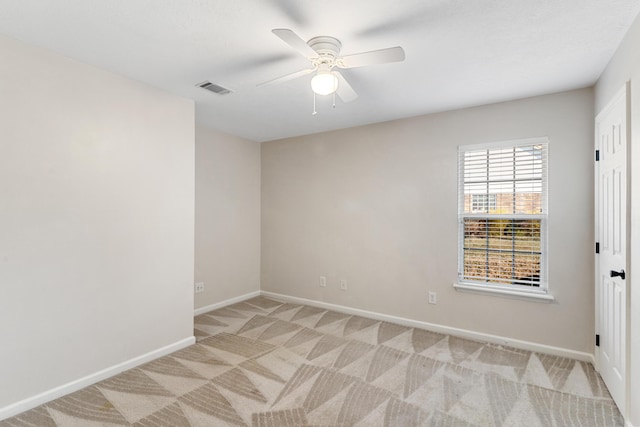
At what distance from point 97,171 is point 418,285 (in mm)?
3413

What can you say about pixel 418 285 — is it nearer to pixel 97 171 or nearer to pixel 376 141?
pixel 376 141

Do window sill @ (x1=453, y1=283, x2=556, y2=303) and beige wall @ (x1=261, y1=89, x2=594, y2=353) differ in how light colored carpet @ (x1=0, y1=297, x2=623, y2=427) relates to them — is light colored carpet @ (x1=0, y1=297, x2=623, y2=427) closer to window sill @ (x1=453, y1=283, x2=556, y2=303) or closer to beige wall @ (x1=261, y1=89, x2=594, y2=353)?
beige wall @ (x1=261, y1=89, x2=594, y2=353)

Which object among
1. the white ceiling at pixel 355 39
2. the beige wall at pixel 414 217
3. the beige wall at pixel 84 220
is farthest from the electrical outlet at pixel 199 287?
the white ceiling at pixel 355 39

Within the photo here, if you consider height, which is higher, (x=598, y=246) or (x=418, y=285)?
(x=598, y=246)

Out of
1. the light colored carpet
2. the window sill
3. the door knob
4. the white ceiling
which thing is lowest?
the light colored carpet

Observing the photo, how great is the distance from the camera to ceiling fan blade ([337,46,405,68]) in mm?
1837

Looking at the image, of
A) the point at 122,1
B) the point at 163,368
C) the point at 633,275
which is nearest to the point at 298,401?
the point at 163,368

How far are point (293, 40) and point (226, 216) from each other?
3356mm

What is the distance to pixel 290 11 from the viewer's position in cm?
187

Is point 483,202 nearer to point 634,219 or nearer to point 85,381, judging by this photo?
point 634,219

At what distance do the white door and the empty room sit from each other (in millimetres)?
32

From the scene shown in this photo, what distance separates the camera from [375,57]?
1938 millimetres

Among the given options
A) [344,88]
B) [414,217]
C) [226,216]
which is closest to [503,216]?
[414,217]

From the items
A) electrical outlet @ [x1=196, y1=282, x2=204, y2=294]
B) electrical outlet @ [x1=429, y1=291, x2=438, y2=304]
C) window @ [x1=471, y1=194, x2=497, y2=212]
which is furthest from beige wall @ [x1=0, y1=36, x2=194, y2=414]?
window @ [x1=471, y1=194, x2=497, y2=212]
